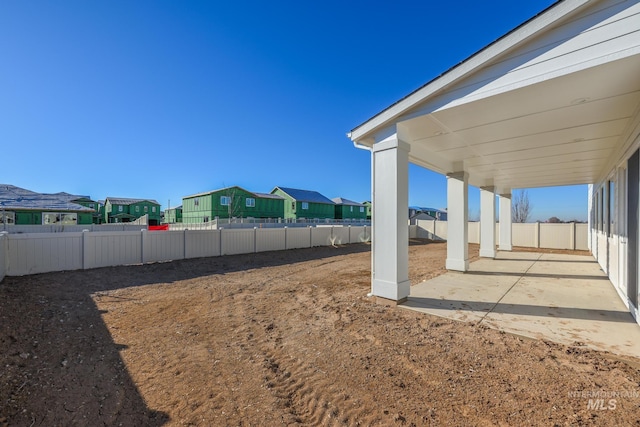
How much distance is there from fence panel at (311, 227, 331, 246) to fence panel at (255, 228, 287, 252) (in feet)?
6.13

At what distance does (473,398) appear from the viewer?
2.29m

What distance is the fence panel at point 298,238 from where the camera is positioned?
42.9 ft

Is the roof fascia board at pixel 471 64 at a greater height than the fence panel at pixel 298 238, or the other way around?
the roof fascia board at pixel 471 64

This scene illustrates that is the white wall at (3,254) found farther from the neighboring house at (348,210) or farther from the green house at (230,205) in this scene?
the neighboring house at (348,210)

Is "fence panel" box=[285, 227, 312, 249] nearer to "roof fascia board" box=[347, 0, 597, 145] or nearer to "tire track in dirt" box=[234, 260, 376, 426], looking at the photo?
"tire track in dirt" box=[234, 260, 376, 426]

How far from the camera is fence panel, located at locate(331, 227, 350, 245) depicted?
49.8 feet

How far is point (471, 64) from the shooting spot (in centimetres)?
363

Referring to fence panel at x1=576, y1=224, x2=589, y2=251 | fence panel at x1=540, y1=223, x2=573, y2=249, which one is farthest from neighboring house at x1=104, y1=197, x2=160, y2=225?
fence panel at x1=576, y1=224, x2=589, y2=251

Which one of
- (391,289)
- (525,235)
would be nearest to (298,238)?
(391,289)

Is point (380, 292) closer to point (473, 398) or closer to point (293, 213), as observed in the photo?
point (473, 398)

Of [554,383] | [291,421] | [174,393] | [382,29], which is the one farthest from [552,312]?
[382,29]

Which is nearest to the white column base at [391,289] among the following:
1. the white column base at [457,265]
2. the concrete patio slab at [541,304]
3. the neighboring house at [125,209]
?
the concrete patio slab at [541,304]

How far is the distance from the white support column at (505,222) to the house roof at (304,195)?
24.2m

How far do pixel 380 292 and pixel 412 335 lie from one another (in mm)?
1367
